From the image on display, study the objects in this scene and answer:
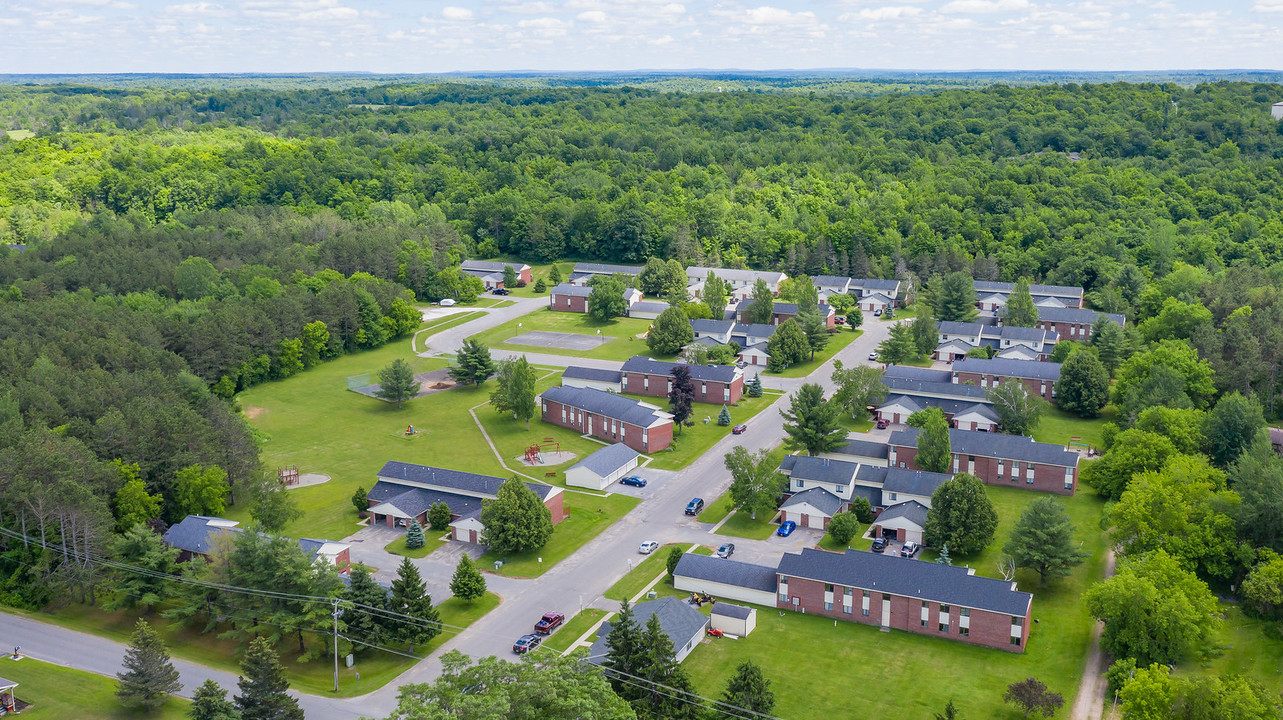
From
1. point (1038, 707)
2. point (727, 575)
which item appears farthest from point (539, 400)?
point (1038, 707)

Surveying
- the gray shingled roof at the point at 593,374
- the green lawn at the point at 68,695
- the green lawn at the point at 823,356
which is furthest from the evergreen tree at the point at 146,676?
the green lawn at the point at 823,356

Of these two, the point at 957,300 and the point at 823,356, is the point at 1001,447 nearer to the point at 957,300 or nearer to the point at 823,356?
the point at 823,356

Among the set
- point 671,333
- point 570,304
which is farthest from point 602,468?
point 570,304

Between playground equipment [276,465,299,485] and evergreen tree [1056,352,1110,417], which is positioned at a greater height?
evergreen tree [1056,352,1110,417]

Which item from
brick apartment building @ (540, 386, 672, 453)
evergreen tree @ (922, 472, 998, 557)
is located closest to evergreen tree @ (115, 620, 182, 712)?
brick apartment building @ (540, 386, 672, 453)

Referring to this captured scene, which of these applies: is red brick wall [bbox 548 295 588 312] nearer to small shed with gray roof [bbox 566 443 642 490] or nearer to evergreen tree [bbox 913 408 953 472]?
small shed with gray roof [bbox 566 443 642 490]

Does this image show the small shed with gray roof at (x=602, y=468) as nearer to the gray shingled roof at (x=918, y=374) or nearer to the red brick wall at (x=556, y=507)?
the red brick wall at (x=556, y=507)
